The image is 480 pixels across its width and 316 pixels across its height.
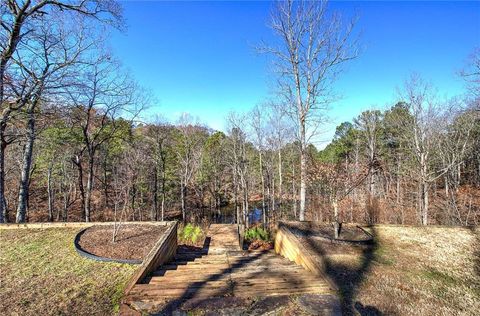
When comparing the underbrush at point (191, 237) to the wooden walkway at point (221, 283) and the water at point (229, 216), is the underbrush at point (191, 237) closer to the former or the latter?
the wooden walkway at point (221, 283)

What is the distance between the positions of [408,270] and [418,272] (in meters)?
0.12

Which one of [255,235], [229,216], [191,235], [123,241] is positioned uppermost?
[123,241]

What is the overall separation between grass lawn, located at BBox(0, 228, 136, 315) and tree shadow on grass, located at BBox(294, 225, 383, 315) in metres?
2.51

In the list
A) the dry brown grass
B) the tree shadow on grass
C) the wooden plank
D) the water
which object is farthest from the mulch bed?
the water

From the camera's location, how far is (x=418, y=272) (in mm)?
3426

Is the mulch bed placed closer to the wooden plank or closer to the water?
the wooden plank

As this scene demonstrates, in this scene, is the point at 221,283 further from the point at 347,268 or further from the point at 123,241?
the point at 123,241

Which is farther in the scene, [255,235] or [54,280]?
[255,235]

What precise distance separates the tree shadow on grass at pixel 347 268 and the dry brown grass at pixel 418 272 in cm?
2

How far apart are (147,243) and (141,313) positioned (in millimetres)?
2147

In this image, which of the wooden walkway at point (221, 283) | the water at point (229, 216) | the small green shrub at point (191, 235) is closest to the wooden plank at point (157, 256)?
the wooden walkway at point (221, 283)

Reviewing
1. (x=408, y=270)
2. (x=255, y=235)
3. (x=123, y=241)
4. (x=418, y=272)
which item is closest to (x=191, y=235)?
(x=255, y=235)

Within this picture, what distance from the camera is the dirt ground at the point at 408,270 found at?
8.89ft

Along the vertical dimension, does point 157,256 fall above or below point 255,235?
above
